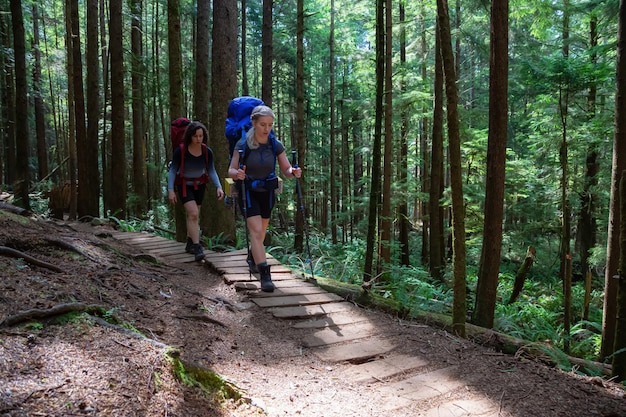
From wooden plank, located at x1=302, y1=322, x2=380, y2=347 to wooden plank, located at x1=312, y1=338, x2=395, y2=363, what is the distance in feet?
0.38

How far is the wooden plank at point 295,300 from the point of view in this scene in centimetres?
489

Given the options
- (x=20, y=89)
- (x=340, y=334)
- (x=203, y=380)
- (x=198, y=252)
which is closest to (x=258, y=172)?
(x=340, y=334)

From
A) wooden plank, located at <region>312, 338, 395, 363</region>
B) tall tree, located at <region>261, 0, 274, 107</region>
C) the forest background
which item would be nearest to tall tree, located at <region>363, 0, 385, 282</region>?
the forest background

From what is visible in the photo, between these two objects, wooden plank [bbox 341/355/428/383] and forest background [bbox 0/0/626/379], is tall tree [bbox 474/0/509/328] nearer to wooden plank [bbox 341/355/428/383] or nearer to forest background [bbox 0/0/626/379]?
forest background [bbox 0/0/626/379]

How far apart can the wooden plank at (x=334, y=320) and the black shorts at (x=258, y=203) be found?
1.59 m

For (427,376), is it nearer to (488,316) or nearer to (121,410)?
(121,410)

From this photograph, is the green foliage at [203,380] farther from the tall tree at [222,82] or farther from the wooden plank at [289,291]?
the tall tree at [222,82]

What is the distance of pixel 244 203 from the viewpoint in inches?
206

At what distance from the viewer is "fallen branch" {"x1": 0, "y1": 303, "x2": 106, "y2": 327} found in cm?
234

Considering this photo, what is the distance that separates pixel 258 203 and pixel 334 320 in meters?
1.84

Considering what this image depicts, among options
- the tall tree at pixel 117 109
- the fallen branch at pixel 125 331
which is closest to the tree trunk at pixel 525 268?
the fallen branch at pixel 125 331

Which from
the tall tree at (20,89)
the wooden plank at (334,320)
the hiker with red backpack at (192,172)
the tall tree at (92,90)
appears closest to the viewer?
the wooden plank at (334,320)

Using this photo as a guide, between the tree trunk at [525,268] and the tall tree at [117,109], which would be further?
the tall tree at [117,109]

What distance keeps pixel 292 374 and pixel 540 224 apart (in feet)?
45.2
